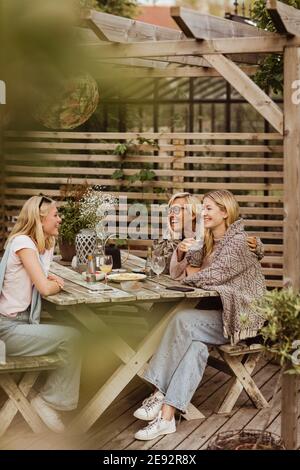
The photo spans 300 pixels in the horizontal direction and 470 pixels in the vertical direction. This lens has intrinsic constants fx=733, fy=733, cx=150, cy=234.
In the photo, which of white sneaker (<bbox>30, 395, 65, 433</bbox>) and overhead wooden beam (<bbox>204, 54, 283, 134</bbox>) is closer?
white sneaker (<bbox>30, 395, 65, 433</bbox>)

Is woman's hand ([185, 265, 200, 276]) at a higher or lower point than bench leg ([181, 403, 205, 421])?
higher

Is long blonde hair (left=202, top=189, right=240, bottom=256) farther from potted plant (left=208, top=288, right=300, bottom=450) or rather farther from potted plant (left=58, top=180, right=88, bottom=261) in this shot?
potted plant (left=208, top=288, right=300, bottom=450)

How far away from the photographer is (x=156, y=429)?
3.76 m

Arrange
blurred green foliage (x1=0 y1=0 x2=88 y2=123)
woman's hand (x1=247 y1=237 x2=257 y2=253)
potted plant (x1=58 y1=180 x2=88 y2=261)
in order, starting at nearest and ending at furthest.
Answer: blurred green foliage (x1=0 y1=0 x2=88 y2=123), woman's hand (x1=247 y1=237 x2=257 y2=253), potted plant (x1=58 y1=180 x2=88 y2=261)

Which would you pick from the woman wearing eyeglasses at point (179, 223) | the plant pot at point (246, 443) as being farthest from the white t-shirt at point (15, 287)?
the plant pot at point (246, 443)

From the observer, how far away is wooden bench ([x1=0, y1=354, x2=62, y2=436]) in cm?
365

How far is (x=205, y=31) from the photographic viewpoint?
14.9ft

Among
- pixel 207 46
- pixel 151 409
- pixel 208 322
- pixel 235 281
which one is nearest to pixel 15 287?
pixel 151 409

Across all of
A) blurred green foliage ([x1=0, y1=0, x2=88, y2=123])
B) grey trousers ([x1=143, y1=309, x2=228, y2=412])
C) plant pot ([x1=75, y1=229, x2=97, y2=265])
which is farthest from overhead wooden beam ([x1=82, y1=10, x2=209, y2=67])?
blurred green foliage ([x1=0, y1=0, x2=88, y2=123])

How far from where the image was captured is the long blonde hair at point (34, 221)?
12.6ft

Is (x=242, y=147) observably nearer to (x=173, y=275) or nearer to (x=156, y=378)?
(x=173, y=275)

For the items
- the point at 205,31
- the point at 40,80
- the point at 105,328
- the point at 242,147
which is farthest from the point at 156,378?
the point at 242,147

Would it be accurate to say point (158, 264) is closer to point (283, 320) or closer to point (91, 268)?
point (91, 268)
